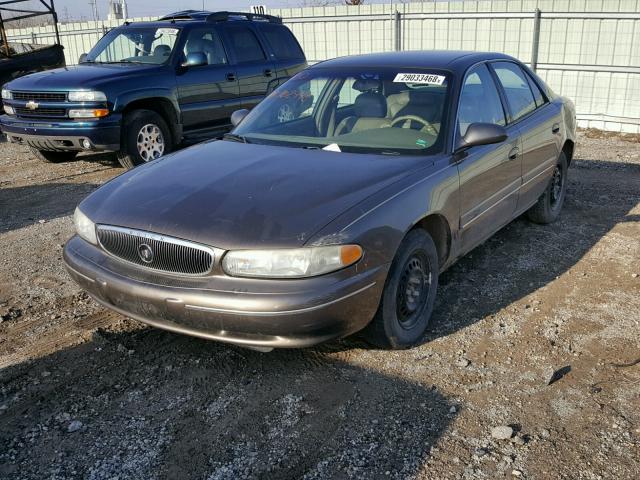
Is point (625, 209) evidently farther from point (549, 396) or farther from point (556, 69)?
point (556, 69)

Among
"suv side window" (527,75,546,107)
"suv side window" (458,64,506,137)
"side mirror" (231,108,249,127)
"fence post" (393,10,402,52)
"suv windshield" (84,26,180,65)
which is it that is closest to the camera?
"suv side window" (458,64,506,137)

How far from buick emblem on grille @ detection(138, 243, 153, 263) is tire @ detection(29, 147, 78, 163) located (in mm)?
6672

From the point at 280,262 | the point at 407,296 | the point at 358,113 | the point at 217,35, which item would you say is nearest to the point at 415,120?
the point at 358,113

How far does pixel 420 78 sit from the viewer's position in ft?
14.6

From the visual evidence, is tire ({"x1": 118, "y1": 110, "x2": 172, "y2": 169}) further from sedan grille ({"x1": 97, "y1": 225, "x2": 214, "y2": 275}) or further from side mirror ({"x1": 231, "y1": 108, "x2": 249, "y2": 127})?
sedan grille ({"x1": 97, "y1": 225, "x2": 214, "y2": 275})

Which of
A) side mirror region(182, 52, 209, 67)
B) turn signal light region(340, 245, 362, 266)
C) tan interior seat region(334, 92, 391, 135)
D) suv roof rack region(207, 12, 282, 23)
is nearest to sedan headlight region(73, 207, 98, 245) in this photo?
Result: turn signal light region(340, 245, 362, 266)

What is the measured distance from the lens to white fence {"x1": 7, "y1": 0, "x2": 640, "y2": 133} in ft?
37.0

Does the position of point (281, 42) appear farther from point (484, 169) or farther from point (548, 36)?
point (484, 169)

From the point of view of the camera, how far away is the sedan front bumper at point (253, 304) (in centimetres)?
301

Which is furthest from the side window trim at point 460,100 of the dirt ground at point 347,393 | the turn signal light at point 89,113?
the turn signal light at point 89,113

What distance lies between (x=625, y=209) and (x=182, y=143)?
5.75 m

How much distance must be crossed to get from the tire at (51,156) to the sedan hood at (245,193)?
5792 mm

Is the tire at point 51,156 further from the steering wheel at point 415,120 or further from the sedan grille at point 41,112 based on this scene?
the steering wheel at point 415,120

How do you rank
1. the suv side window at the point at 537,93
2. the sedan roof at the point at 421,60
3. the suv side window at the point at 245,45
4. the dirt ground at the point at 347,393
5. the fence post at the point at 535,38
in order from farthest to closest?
the fence post at the point at 535,38 → the suv side window at the point at 245,45 → the suv side window at the point at 537,93 → the sedan roof at the point at 421,60 → the dirt ground at the point at 347,393
